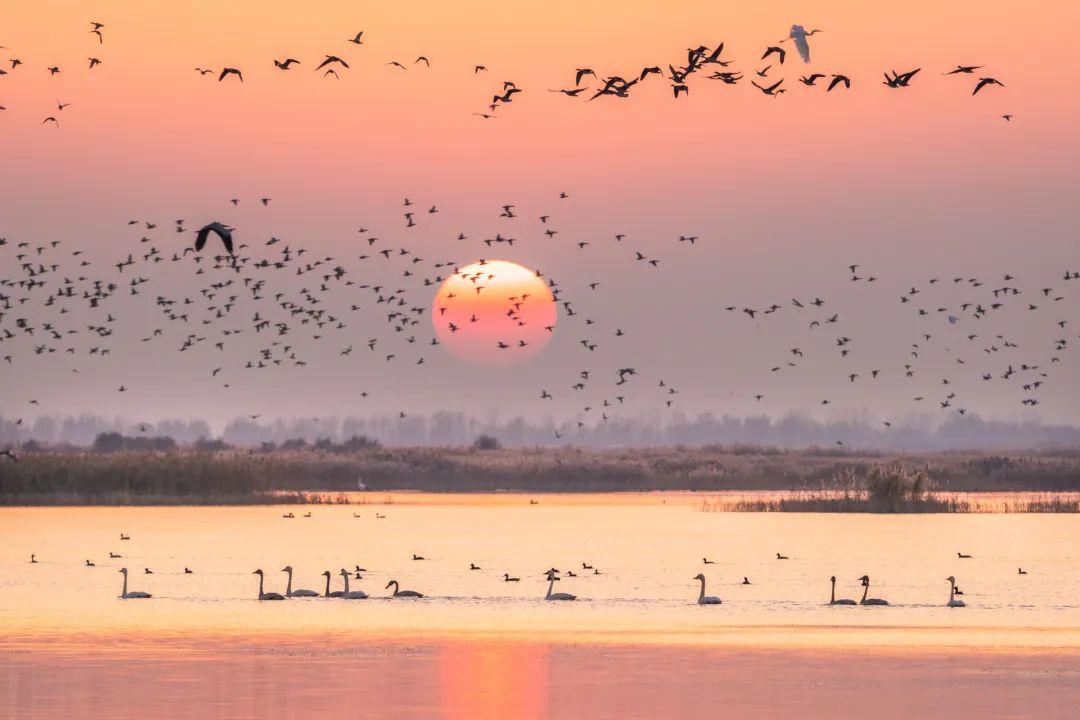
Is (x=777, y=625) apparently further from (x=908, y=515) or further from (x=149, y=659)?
(x=908, y=515)

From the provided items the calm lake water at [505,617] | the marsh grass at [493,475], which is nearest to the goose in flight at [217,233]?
the calm lake water at [505,617]

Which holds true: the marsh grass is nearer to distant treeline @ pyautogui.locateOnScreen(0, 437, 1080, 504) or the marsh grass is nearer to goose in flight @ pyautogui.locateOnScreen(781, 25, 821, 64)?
distant treeline @ pyautogui.locateOnScreen(0, 437, 1080, 504)

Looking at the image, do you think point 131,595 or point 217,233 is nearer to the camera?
point 217,233

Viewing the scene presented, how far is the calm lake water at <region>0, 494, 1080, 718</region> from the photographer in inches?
1022

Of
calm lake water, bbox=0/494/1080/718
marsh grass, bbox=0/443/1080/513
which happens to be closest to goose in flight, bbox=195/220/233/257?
calm lake water, bbox=0/494/1080/718

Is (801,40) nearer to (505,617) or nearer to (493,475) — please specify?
(505,617)

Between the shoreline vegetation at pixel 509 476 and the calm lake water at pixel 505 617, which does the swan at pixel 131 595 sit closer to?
the calm lake water at pixel 505 617

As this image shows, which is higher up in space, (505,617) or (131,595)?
(131,595)

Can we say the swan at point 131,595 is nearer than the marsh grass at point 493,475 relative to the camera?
Yes

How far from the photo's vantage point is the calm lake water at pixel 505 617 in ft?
85.2

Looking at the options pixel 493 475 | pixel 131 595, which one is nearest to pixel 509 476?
pixel 493 475

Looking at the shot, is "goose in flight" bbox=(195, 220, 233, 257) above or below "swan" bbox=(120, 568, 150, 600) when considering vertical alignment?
above

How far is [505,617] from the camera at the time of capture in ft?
125

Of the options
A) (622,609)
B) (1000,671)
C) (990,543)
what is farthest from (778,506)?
(1000,671)
